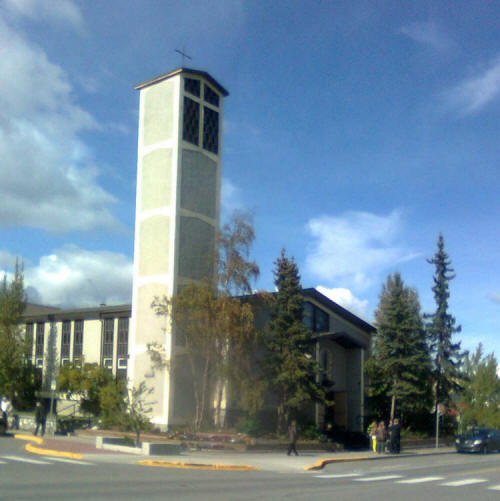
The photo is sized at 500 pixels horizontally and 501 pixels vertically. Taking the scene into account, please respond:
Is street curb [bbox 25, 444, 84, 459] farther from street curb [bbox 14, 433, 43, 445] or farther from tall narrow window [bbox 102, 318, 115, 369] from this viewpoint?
tall narrow window [bbox 102, 318, 115, 369]

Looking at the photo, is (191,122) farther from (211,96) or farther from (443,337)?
(443,337)

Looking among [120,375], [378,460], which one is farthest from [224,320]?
[120,375]

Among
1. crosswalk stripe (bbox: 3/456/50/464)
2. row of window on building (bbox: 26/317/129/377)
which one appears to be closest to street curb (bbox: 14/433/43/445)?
crosswalk stripe (bbox: 3/456/50/464)

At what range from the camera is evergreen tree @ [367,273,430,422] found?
3966 centimetres

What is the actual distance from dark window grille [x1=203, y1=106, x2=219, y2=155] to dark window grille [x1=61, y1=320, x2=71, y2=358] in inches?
743

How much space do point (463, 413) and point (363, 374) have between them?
42.2 feet

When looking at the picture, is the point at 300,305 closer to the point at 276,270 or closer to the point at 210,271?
the point at 276,270

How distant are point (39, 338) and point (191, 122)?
23.4 meters

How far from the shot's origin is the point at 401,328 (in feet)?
133

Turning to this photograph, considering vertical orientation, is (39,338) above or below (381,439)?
above

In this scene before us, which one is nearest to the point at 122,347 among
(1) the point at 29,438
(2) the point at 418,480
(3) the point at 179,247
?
(3) the point at 179,247

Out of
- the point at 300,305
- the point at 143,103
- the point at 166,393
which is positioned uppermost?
the point at 143,103

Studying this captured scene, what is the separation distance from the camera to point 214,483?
16.5 metres

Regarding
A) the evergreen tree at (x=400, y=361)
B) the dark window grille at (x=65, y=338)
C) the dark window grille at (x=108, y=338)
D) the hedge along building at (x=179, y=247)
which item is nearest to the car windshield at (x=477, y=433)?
the evergreen tree at (x=400, y=361)
